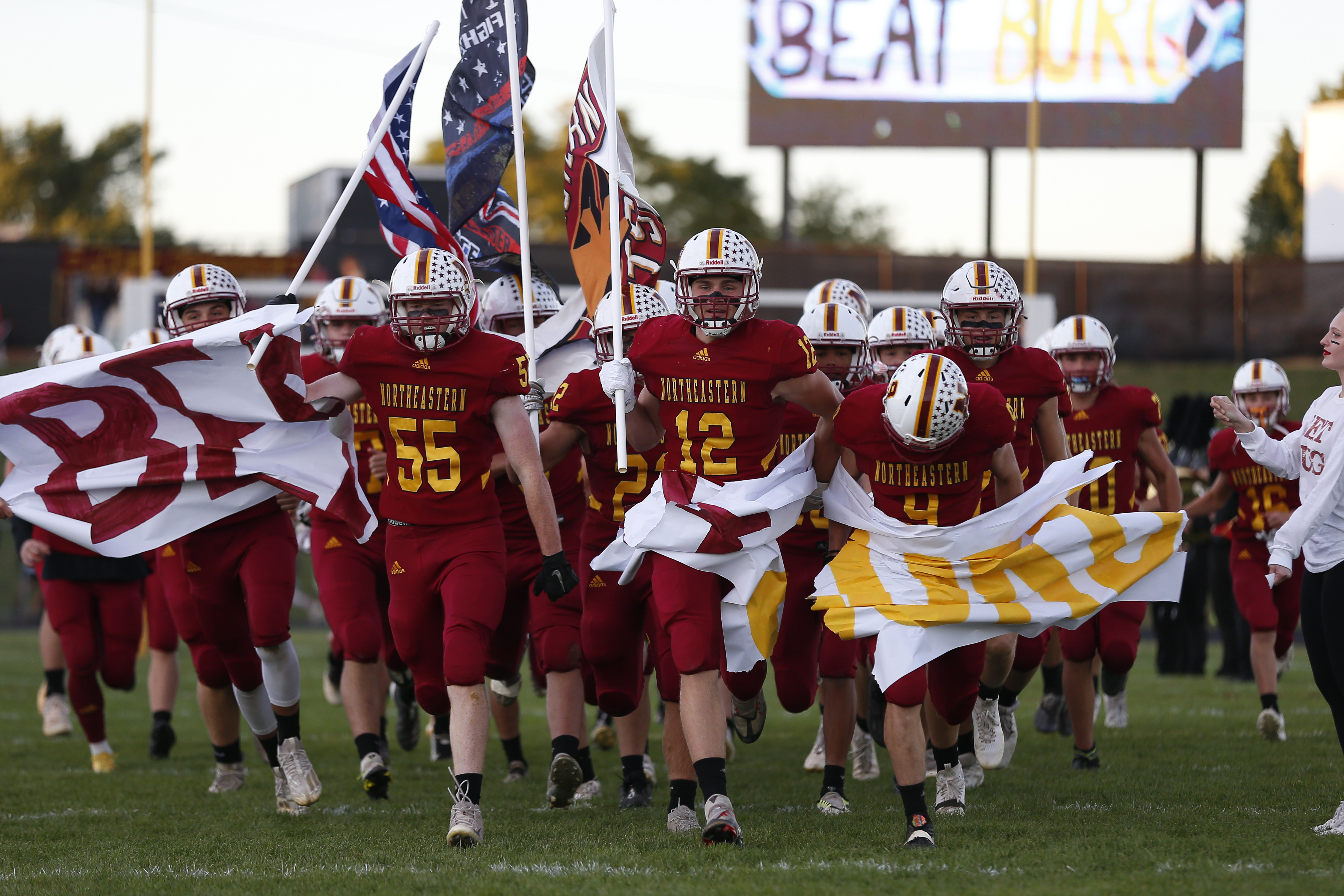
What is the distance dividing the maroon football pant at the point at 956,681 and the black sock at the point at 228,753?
10.7 feet

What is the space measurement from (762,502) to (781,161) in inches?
798

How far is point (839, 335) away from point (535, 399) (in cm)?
151

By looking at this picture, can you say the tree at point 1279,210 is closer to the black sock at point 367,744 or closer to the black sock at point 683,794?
the black sock at point 367,744

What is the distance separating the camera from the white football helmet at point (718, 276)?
231 inches

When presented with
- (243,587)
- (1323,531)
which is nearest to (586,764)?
(243,587)

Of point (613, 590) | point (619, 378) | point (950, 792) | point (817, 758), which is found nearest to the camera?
point (619, 378)

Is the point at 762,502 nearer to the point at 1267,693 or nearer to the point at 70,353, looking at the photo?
the point at 1267,693

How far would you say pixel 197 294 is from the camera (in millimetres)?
6973

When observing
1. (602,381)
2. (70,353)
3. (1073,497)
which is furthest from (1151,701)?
(70,353)

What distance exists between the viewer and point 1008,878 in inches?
190

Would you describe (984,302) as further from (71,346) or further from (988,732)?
(71,346)

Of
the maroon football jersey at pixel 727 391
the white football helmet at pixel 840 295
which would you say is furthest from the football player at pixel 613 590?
the white football helmet at pixel 840 295

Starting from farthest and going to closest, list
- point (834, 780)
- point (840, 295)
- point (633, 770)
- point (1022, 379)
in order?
point (840, 295) < point (1022, 379) < point (633, 770) < point (834, 780)

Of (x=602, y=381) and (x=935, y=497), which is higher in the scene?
(x=602, y=381)
